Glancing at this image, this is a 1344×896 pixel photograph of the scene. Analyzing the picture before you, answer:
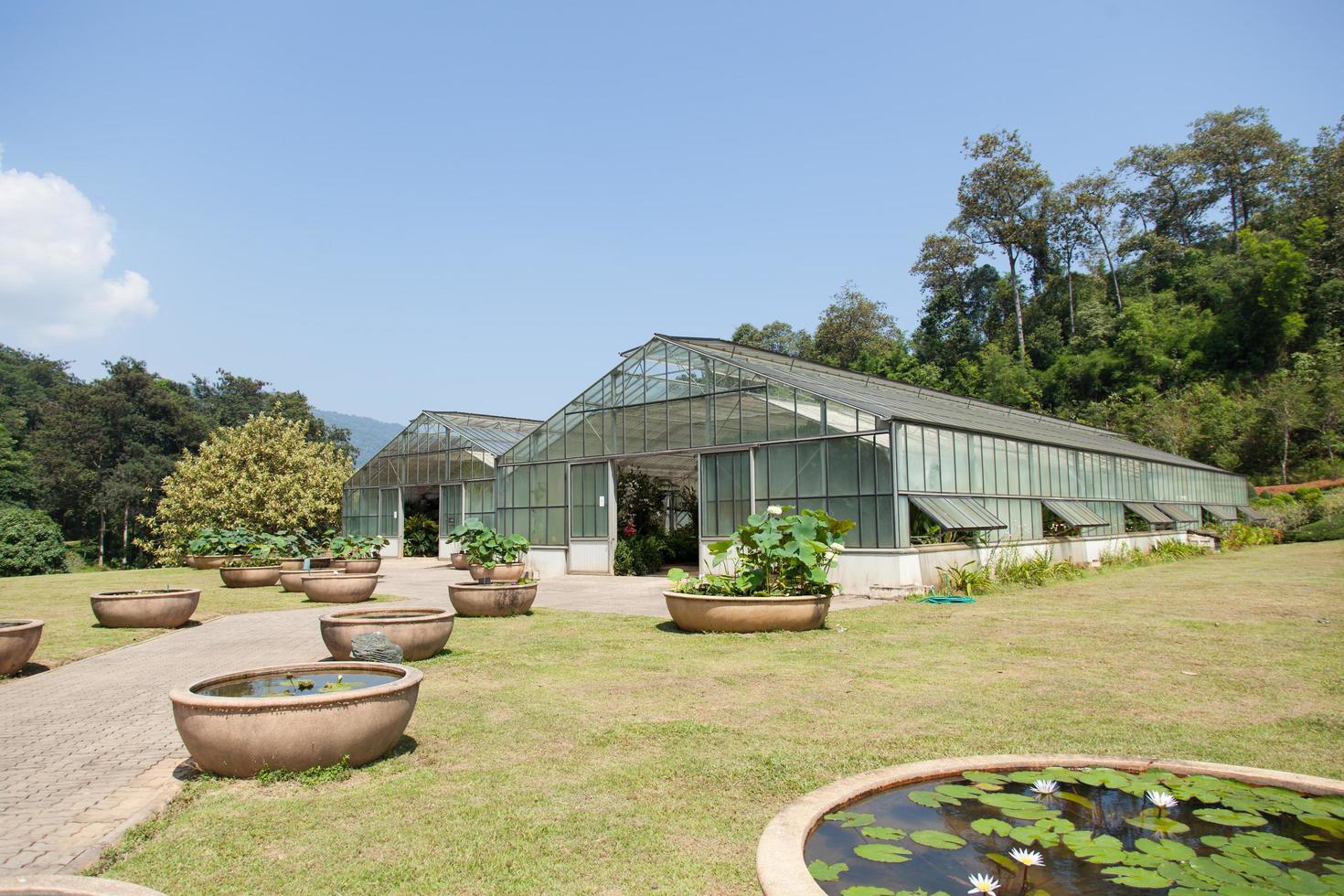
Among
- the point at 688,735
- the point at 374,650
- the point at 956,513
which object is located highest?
the point at 956,513

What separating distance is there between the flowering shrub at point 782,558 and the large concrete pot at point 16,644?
789 centimetres

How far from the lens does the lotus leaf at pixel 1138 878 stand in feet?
11.0

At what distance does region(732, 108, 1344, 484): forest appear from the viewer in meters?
45.2

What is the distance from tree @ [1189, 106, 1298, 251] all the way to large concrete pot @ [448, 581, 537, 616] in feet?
201

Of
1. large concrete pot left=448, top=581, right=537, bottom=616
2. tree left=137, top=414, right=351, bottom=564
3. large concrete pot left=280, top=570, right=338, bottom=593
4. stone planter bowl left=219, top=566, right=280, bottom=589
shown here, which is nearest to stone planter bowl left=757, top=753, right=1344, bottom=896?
large concrete pot left=448, top=581, right=537, bottom=616

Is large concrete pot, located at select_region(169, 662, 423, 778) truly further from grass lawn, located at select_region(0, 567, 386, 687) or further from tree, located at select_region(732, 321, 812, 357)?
tree, located at select_region(732, 321, 812, 357)

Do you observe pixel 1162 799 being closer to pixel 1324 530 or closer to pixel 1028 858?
pixel 1028 858

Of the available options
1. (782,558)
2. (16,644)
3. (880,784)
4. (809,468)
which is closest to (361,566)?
(809,468)

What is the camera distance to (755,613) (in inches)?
451

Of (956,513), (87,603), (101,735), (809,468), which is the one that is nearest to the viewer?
(101,735)

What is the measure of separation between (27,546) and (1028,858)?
3443 centimetres

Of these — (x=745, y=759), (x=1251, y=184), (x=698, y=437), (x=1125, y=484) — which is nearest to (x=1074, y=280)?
(x=1251, y=184)

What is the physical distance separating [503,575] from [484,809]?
1796 cm

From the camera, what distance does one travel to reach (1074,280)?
61.3 m
